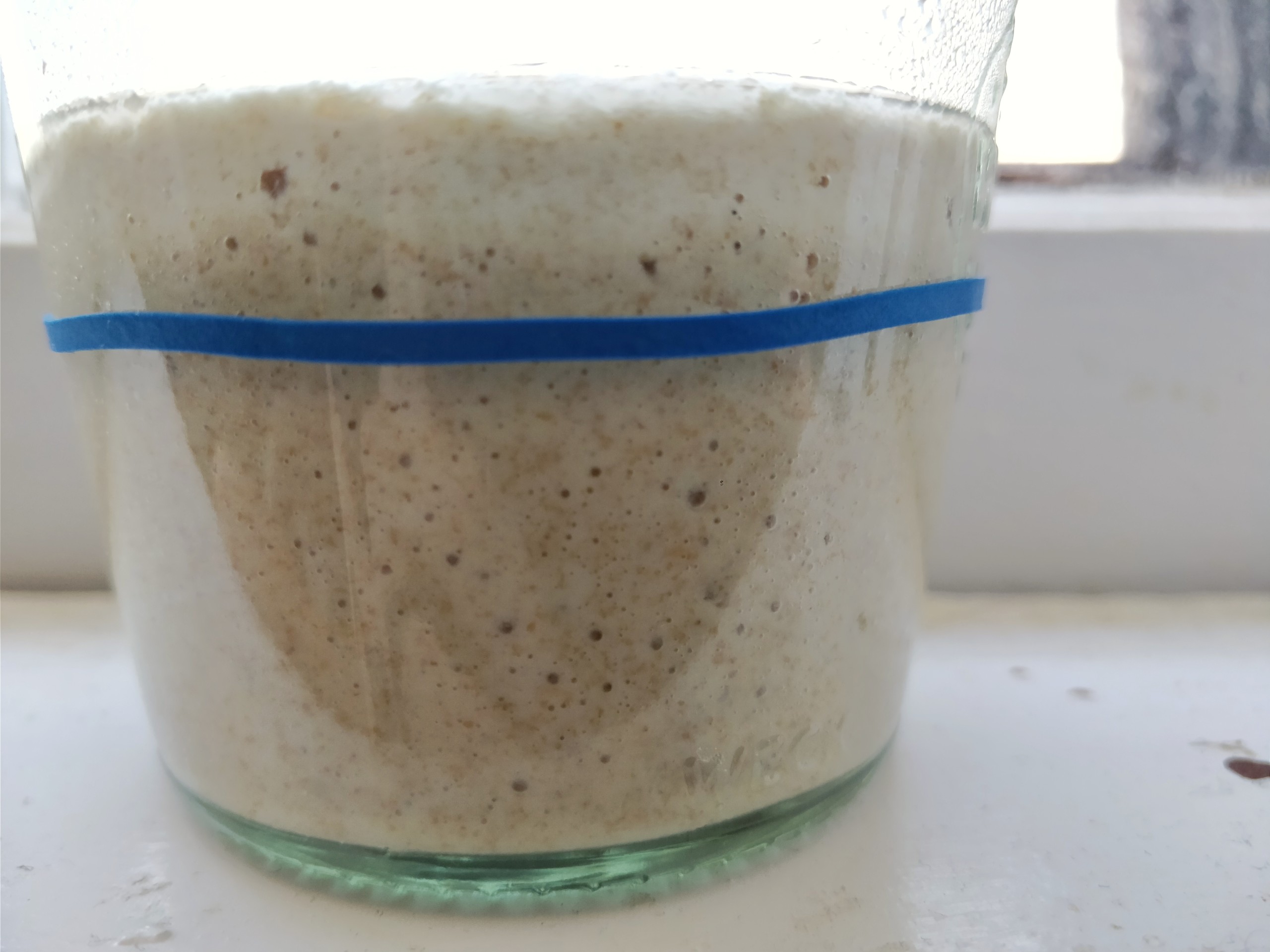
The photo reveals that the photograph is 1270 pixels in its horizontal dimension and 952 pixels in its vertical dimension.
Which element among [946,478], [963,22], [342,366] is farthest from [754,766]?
[946,478]

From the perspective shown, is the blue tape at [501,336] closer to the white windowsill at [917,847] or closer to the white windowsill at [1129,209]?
the white windowsill at [917,847]

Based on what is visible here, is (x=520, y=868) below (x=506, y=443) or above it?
below

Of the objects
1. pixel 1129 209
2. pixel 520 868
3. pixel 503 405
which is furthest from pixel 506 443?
pixel 1129 209

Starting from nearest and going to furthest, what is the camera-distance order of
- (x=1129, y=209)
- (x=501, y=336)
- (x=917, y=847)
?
(x=501, y=336), (x=917, y=847), (x=1129, y=209)

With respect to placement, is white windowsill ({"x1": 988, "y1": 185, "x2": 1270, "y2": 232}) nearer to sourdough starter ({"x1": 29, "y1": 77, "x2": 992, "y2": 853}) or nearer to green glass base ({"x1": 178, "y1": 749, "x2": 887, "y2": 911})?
Result: sourdough starter ({"x1": 29, "y1": 77, "x2": 992, "y2": 853})

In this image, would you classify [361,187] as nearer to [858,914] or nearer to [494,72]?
[494,72]

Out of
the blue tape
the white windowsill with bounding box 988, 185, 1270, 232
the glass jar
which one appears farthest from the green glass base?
the white windowsill with bounding box 988, 185, 1270, 232

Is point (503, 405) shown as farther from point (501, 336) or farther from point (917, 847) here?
point (917, 847)

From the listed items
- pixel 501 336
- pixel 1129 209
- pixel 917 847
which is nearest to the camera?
pixel 501 336
